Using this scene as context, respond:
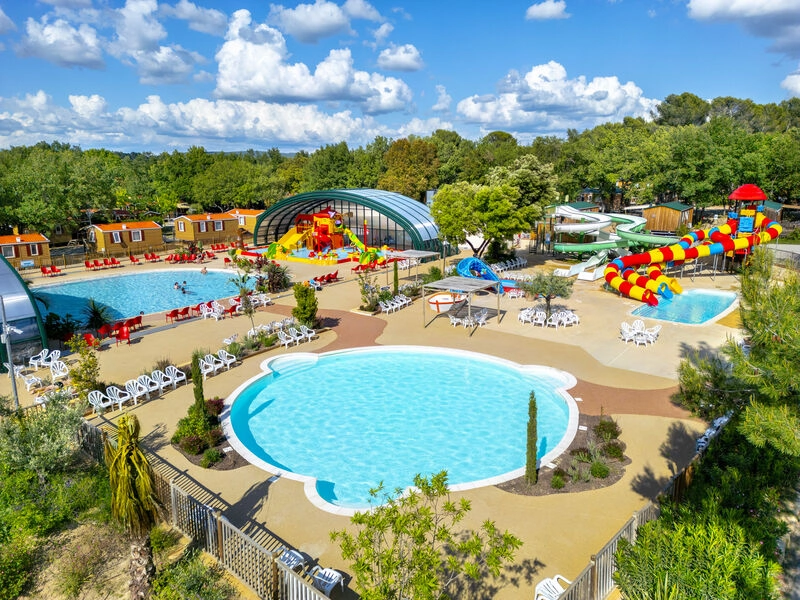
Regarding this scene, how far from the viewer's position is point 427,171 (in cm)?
7162

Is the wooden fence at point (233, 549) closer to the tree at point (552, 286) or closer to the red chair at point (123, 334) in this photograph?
the red chair at point (123, 334)

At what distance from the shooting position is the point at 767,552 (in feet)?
27.3

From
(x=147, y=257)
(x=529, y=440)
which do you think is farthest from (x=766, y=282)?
(x=147, y=257)

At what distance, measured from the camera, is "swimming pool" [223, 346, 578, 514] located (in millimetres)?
13234

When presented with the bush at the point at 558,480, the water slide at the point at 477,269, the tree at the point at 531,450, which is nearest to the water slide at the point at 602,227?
the water slide at the point at 477,269

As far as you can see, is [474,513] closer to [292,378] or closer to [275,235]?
[292,378]

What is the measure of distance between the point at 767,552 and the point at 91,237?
154ft

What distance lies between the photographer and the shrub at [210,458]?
41.5ft

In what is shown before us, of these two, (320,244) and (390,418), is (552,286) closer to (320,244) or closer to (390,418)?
(390,418)

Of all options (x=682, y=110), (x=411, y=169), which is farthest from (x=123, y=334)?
(x=682, y=110)

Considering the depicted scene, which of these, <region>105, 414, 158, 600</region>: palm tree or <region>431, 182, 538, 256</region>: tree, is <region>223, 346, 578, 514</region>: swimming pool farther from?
<region>431, 182, 538, 256</region>: tree

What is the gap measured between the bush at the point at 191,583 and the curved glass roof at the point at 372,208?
3248cm

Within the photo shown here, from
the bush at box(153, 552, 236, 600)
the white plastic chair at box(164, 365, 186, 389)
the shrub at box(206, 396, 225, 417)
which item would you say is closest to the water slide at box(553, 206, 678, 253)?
the white plastic chair at box(164, 365, 186, 389)

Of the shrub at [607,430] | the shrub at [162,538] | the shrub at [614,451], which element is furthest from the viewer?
the shrub at [607,430]
